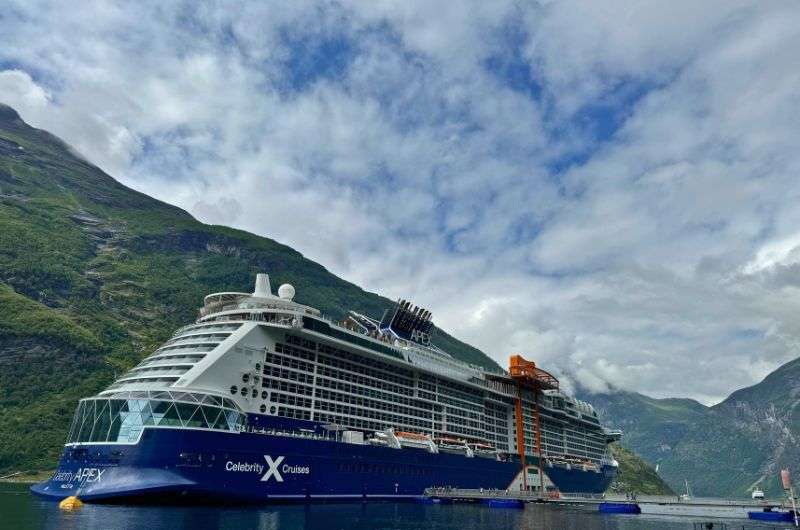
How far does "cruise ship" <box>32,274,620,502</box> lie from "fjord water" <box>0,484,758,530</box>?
7.14ft

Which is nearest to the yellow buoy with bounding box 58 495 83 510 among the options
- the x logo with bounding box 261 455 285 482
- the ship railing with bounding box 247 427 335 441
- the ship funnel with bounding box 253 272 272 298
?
the ship railing with bounding box 247 427 335 441

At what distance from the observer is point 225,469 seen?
4556 centimetres

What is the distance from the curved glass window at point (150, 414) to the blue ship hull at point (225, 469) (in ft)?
2.46

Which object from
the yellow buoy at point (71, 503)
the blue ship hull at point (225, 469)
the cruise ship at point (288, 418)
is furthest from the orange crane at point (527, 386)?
the yellow buoy at point (71, 503)

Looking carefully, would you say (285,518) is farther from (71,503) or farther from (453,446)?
(453,446)

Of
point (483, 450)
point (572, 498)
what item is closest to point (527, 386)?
point (483, 450)

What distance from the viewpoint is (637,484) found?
195m

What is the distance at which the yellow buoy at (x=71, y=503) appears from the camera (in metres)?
41.8

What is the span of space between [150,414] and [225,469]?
282 inches

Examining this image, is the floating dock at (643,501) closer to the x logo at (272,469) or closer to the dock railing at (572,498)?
the dock railing at (572,498)

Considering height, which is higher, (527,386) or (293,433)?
(527,386)

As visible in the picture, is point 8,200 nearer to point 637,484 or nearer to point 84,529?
point 84,529

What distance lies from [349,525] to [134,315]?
141m

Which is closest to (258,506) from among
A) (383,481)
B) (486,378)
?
(383,481)
